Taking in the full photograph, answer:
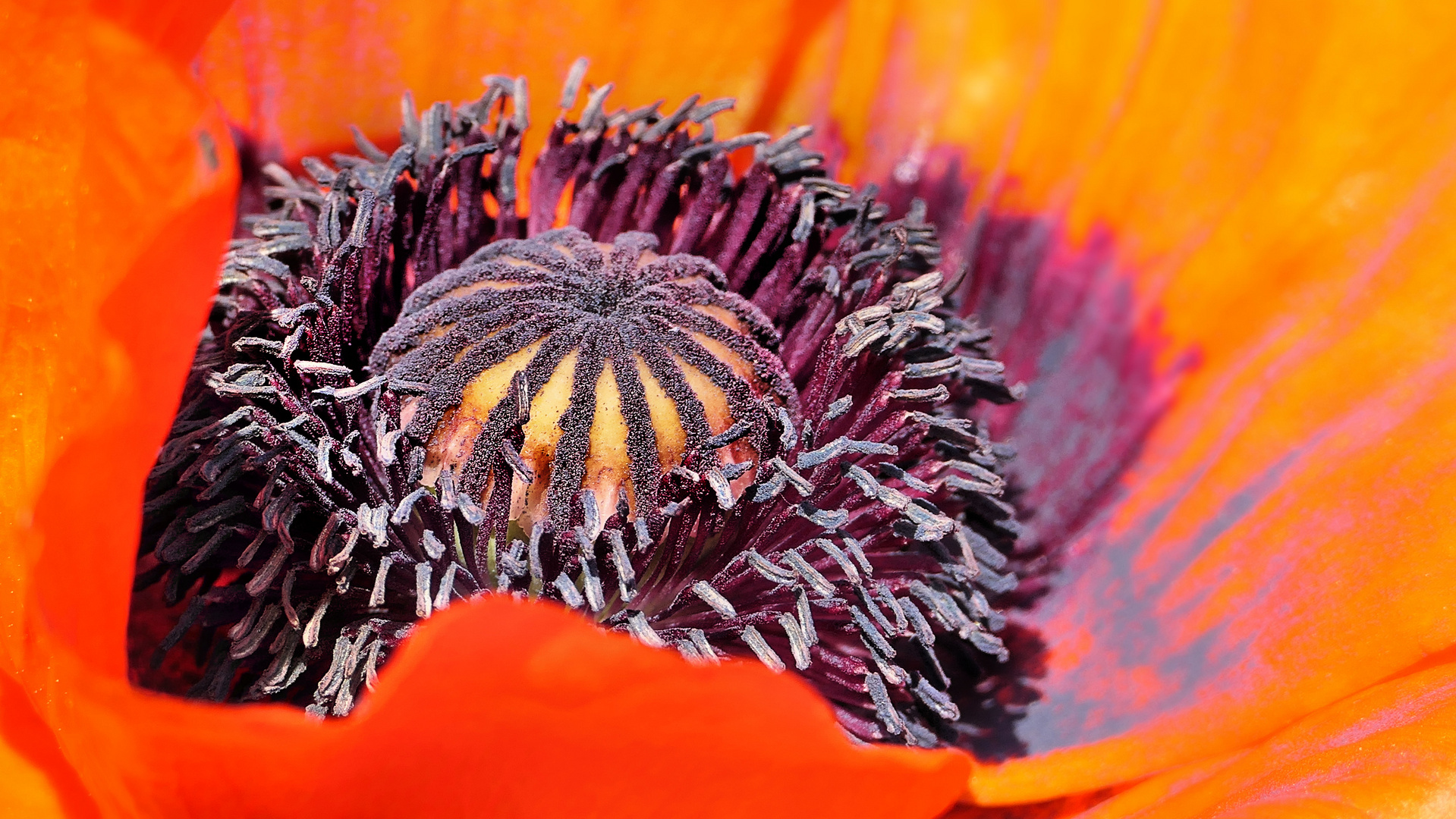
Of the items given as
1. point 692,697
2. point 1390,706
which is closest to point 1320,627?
point 1390,706

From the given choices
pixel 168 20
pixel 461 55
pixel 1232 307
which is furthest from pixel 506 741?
pixel 461 55

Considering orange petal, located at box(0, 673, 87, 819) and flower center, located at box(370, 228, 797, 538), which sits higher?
flower center, located at box(370, 228, 797, 538)

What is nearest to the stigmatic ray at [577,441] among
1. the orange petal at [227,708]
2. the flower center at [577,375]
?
the flower center at [577,375]

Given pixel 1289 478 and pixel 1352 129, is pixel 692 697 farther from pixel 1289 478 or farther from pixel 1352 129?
pixel 1352 129

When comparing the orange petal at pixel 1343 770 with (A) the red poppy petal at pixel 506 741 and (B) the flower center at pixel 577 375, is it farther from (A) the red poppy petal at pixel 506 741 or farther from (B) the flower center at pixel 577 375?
(B) the flower center at pixel 577 375

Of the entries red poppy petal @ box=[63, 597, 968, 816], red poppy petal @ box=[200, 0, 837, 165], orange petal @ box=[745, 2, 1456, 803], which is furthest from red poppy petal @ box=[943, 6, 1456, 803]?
red poppy petal @ box=[63, 597, 968, 816]

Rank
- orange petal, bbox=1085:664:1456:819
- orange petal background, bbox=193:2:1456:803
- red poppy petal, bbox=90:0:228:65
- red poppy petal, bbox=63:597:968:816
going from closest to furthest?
red poppy petal, bbox=63:597:968:816 < red poppy petal, bbox=90:0:228:65 < orange petal, bbox=1085:664:1456:819 < orange petal background, bbox=193:2:1456:803

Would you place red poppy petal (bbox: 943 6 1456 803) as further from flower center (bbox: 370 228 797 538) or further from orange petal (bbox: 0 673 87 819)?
orange petal (bbox: 0 673 87 819)

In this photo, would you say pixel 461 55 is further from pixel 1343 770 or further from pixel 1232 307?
pixel 1343 770
